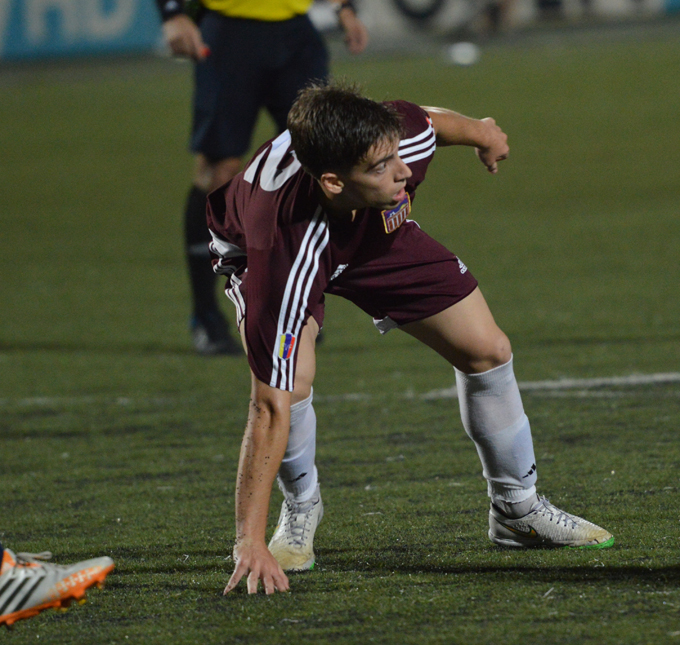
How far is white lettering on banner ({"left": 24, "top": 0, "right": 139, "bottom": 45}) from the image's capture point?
17944mm

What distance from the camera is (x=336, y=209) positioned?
245 cm

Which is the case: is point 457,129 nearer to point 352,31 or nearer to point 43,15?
point 352,31

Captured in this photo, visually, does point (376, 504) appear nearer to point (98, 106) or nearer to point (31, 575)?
point (31, 575)

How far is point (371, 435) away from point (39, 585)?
1803 mm

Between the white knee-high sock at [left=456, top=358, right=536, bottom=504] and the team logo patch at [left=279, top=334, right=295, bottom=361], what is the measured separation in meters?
0.52

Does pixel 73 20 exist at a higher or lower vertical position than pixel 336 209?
lower

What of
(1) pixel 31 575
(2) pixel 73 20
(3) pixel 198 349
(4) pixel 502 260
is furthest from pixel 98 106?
(1) pixel 31 575

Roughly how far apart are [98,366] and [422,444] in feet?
6.54

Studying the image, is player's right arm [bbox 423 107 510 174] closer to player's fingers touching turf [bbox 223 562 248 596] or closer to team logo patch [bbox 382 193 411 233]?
team logo patch [bbox 382 193 411 233]

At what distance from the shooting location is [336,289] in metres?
2.66

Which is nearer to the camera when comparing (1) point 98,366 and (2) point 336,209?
(2) point 336,209

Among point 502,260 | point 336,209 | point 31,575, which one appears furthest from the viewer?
point 502,260

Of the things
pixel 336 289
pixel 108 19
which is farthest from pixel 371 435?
pixel 108 19

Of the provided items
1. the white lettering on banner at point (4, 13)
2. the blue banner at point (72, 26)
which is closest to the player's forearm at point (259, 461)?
the blue banner at point (72, 26)
